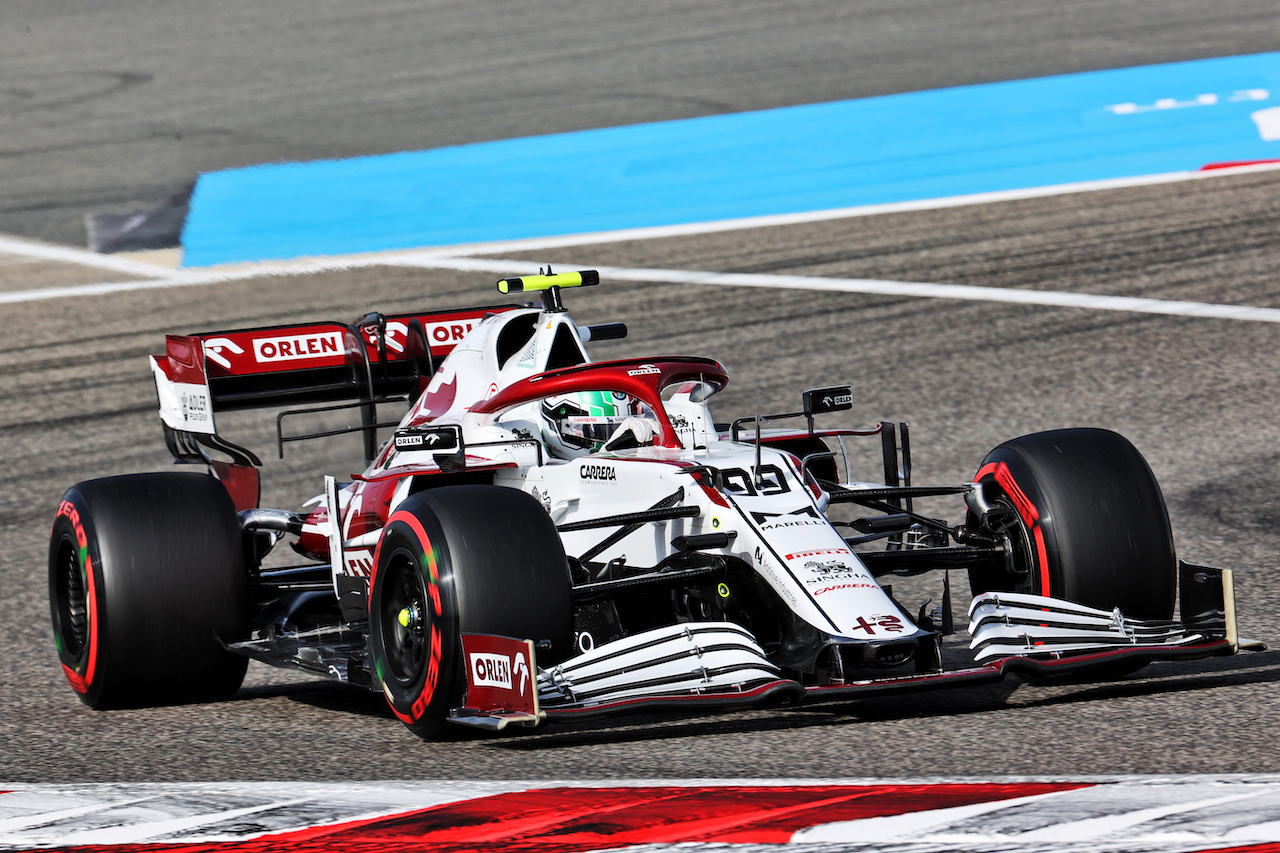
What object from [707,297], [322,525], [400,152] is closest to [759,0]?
[400,152]

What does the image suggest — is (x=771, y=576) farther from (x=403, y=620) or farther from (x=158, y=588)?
(x=158, y=588)

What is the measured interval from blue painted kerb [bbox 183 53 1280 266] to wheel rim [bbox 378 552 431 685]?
39.7 ft

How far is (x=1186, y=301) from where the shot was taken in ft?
49.9

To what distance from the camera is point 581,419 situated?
24.9ft

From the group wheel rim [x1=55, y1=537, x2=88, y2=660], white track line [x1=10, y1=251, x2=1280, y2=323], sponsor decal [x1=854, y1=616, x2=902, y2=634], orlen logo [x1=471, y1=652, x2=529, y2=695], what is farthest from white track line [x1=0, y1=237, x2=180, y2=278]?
sponsor decal [x1=854, y1=616, x2=902, y2=634]

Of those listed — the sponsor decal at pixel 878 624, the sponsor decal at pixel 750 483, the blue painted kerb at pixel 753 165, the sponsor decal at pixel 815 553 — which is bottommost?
the sponsor decal at pixel 878 624

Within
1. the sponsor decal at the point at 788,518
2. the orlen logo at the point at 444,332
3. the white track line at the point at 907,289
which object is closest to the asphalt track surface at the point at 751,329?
the white track line at the point at 907,289

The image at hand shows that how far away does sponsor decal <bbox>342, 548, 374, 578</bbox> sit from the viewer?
7448 millimetres

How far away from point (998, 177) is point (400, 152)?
6853mm

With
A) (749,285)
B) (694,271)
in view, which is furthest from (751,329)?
(694,271)

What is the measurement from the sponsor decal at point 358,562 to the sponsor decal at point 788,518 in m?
1.86

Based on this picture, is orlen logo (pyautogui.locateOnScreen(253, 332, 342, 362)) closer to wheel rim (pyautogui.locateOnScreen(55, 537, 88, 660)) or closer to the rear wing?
the rear wing

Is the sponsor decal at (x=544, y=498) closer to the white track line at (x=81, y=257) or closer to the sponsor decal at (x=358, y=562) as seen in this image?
the sponsor decal at (x=358, y=562)

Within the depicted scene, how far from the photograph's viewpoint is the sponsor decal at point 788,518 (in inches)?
248
